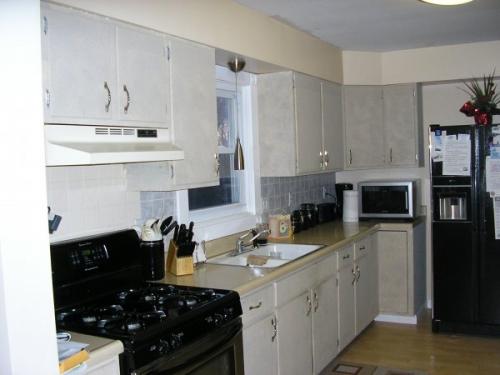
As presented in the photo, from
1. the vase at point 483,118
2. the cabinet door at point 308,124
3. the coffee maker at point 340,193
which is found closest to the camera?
the cabinet door at point 308,124

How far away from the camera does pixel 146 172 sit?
2.85 meters

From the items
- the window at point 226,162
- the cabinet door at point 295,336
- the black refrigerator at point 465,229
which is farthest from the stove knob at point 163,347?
the black refrigerator at point 465,229

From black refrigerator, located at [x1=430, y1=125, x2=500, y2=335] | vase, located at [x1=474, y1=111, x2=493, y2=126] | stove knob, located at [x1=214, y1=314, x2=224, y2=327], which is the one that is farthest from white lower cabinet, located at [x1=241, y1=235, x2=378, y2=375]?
vase, located at [x1=474, y1=111, x2=493, y2=126]

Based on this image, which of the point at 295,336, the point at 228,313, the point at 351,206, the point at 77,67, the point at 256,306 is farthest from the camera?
the point at 351,206

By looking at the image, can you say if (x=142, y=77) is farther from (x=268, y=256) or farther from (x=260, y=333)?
(x=268, y=256)

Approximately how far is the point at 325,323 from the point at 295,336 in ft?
1.70

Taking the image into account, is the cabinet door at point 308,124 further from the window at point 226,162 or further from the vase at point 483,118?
the vase at point 483,118

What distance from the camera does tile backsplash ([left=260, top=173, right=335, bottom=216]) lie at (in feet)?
14.4

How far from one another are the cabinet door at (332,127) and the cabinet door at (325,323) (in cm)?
118

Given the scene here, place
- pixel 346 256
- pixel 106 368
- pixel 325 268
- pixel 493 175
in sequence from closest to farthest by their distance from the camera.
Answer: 1. pixel 106 368
2. pixel 325 268
3. pixel 346 256
4. pixel 493 175

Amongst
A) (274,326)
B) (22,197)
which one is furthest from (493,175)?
(22,197)

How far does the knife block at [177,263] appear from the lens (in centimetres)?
298

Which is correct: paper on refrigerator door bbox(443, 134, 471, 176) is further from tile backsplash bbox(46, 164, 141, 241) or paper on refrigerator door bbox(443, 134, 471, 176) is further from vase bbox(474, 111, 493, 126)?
tile backsplash bbox(46, 164, 141, 241)

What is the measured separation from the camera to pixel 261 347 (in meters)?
2.93
